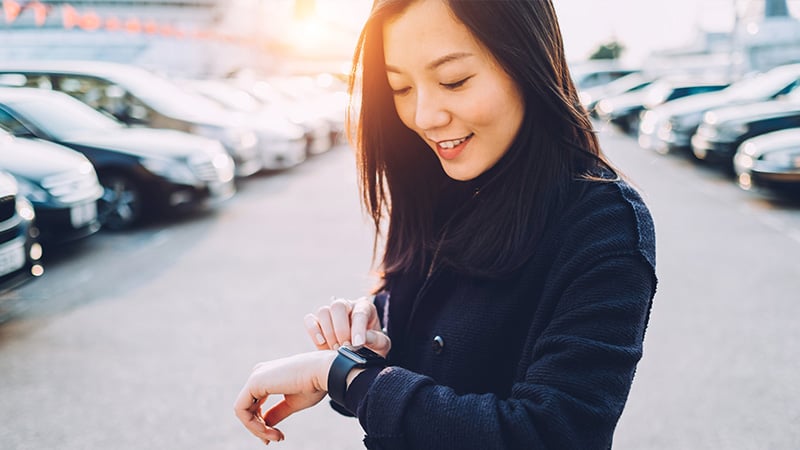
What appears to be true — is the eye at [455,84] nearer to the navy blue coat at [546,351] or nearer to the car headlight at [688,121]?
the navy blue coat at [546,351]

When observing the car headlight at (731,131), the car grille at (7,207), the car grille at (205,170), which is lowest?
the car headlight at (731,131)

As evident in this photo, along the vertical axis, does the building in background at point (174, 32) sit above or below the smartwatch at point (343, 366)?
below

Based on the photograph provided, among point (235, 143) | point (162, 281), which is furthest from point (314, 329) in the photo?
point (235, 143)

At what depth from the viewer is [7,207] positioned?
193 inches

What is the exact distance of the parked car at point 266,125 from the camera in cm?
1152

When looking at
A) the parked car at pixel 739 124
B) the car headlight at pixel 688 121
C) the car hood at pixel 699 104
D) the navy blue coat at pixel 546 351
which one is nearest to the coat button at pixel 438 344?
the navy blue coat at pixel 546 351

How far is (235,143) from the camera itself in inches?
394

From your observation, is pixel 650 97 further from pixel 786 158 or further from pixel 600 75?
pixel 600 75

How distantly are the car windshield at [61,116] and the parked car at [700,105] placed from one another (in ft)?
30.6

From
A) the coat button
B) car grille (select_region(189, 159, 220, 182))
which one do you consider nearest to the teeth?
the coat button

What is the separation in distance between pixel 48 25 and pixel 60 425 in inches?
1835

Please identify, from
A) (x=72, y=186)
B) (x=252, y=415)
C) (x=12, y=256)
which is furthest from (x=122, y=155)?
(x=252, y=415)

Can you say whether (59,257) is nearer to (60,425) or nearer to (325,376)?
(60,425)

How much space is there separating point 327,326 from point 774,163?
27.5 feet
